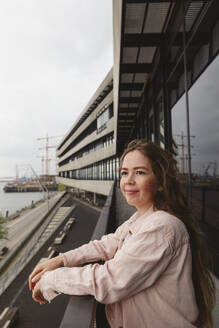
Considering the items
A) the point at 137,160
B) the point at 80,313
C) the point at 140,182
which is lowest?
the point at 80,313

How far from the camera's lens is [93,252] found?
2.04 meters

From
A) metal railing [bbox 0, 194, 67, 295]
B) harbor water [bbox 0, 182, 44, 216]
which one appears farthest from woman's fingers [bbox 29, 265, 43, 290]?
harbor water [bbox 0, 182, 44, 216]

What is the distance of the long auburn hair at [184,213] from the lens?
4.85ft

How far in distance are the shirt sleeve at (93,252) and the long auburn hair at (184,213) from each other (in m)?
A: 0.60

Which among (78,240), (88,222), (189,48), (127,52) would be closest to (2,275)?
(78,240)

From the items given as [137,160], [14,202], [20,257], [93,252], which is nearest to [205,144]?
[137,160]

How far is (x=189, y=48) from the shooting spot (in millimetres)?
4676

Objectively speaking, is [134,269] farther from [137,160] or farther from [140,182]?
[137,160]

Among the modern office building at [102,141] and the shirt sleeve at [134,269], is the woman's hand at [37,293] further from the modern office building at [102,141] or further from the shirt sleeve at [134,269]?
the modern office building at [102,141]

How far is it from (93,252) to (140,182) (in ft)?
2.80

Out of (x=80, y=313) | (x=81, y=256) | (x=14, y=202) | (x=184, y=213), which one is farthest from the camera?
(x=14, y=202)

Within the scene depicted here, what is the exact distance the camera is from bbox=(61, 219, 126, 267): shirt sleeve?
75.5 inches

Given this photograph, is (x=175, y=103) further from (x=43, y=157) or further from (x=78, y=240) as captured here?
(x=43, y=157)

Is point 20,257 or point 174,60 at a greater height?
point 174,60
